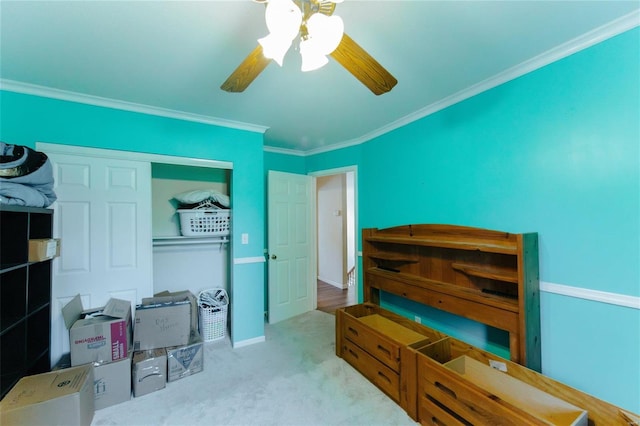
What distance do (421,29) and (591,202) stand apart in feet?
4.62

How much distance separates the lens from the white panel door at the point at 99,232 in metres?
2.18

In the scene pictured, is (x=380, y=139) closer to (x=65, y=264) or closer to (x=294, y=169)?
(x=294, y=169)

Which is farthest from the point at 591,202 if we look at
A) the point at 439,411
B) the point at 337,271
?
the point at 337,271

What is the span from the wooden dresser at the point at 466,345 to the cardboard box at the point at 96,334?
1.82 m

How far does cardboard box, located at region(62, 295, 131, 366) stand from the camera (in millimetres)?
1921

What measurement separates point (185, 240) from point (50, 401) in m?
1.67

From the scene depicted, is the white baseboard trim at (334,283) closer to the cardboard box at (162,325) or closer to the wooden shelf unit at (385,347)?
the wooden shelf unit at (385,347)

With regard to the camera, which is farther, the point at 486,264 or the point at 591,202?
the point at 486,264

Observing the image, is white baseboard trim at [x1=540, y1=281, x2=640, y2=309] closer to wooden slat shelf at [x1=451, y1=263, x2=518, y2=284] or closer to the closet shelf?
wooden slat shelf at [x1=451, y1=263, x2=518, y2=284]

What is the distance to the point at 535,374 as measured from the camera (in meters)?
1.57

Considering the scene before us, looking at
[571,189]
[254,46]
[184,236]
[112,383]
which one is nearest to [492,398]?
[571,189]

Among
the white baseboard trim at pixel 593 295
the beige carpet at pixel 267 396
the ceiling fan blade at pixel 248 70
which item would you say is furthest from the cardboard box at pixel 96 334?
the white baseboard trim at pixel 593 295

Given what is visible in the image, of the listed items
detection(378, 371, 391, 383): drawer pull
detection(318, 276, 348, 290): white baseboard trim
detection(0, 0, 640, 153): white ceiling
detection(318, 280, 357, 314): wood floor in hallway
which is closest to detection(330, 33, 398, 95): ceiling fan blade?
detection(0, 0, 640, 153): white ceiling

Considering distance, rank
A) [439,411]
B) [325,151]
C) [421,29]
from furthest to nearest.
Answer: [325,151] → [439,411] → [421,29]
